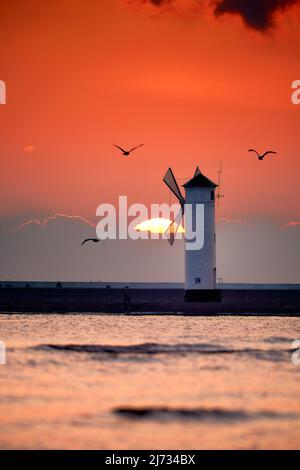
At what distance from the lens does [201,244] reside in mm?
70125

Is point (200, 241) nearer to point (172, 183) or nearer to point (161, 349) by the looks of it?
point (172, 183)

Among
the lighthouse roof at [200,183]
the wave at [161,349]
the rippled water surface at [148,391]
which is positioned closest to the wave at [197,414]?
the rippled water surface at [148,391]

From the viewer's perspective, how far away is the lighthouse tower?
69.9 metres

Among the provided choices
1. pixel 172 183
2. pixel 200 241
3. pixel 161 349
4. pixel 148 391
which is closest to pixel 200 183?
pixel 200 241

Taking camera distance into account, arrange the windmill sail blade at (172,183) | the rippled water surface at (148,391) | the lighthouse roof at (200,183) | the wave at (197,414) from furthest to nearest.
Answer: the windmill sail blade at (172,183) → the lighthouse roof at (200,183) → the wave at (197,414) → the rippled water surface at (148,391)

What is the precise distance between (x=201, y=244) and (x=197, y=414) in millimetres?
47611

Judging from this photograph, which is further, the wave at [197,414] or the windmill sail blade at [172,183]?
the windmill sail blade at [172,183]

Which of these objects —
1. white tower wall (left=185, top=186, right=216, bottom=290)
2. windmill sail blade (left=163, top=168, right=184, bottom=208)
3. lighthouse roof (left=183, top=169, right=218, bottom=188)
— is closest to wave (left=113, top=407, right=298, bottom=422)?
white tower wall (left=185, top=186, right=216, bottom=290)

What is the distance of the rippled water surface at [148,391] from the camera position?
20.2m

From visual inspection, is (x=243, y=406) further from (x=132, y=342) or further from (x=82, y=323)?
(x=82, y=323)

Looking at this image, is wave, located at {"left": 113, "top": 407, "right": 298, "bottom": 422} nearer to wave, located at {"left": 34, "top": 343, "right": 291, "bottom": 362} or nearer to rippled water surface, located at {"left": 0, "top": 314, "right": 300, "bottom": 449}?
Answer: rippled water surface, located at {"left": 0, "top": 314, "right": 300, "bottom": 449}

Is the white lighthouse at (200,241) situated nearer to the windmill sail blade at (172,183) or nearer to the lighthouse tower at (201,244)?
the lighthouse tower at (201,244)

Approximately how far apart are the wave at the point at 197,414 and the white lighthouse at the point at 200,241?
4642 cm
